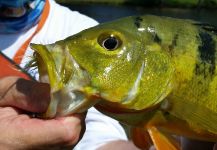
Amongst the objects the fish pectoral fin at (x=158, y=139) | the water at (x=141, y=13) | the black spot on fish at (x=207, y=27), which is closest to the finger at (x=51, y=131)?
the fish pectoral fin at (x=158, y=139)

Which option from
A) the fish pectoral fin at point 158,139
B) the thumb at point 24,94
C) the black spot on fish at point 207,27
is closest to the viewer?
the thumb at point 24,94

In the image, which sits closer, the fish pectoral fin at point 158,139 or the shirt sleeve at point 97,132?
the fish pectoral fin at point 158,139

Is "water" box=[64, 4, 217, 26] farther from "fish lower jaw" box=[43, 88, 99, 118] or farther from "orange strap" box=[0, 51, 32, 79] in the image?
"fish lower jaw" box=[43, 88, 99, 118]

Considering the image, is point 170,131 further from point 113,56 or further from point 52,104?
point 52,104

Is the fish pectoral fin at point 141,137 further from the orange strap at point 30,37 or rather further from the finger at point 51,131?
the orange strap at point 30,37

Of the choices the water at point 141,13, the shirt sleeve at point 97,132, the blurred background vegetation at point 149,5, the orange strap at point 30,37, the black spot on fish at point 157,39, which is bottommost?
the blurred background vegetation at point 149,5

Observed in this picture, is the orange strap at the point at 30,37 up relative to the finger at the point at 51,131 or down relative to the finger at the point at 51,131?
down

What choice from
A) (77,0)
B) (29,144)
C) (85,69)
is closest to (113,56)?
(85,69)

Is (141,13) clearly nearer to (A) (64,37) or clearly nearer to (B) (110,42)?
(A) (64,37)
